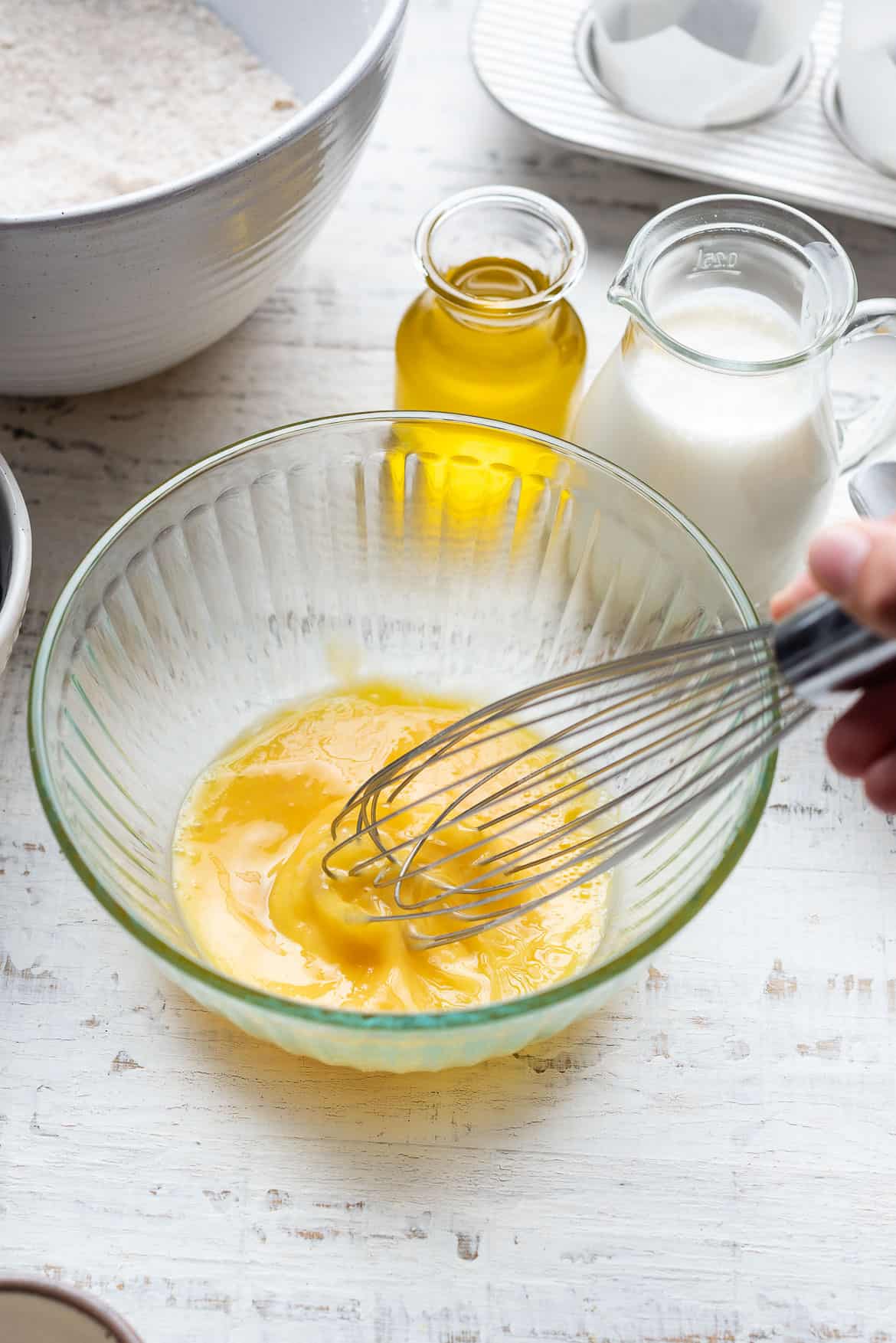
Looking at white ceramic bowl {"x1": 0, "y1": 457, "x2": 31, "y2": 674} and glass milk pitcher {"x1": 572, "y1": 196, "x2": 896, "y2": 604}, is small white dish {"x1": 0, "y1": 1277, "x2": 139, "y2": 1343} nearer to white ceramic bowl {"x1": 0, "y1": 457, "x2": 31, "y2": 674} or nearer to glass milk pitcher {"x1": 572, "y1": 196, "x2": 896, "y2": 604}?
white ceramic bowl {"x1": 0, "y1": 457, "x2": 31, "y2": 674}

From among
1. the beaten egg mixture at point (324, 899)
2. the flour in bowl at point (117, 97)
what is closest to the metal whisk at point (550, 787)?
the beaten egg mixture at point (324, 899)

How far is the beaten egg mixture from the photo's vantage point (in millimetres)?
690

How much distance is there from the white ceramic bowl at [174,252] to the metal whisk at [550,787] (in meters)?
0.28

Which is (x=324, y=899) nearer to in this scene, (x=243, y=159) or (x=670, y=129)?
(x=243, y=159)

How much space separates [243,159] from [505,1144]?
0.50 meters

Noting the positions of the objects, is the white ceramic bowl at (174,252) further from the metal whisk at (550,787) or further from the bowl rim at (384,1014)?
the metal whisk at (550,787)

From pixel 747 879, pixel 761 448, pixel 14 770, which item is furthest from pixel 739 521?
pixel 14 770

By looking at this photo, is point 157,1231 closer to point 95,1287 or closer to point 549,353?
point 95,1287

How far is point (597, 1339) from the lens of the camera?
64 cm

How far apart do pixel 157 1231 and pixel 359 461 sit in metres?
0.41

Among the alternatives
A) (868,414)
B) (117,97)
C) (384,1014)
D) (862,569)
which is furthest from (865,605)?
(117,97)

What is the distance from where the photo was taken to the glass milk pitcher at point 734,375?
2.44ft

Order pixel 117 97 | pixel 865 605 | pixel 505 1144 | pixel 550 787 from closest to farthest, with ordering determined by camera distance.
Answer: pixel 865 605 < pixel 505 1144 < pixel 550 787 < pixel 117 97

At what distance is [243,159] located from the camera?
0.72m
